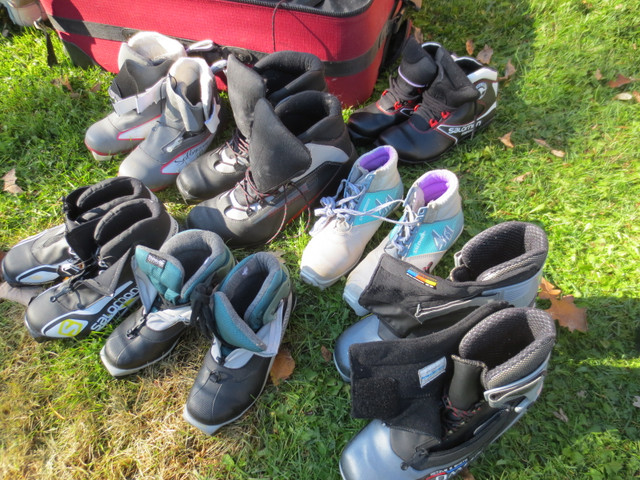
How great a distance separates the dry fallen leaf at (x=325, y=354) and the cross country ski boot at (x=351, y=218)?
280 mm

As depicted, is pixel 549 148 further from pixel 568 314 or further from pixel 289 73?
pixel 289 73

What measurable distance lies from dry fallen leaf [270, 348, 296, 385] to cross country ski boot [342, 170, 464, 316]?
350mm

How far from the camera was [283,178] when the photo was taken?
1800 millimetres

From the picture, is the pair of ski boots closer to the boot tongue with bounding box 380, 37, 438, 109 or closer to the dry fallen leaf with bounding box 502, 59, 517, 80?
the boot tongue with bounding box 380, 37, 438, 109

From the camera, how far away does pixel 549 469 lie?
151 centimetres

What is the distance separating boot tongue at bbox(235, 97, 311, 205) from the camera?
1.65m

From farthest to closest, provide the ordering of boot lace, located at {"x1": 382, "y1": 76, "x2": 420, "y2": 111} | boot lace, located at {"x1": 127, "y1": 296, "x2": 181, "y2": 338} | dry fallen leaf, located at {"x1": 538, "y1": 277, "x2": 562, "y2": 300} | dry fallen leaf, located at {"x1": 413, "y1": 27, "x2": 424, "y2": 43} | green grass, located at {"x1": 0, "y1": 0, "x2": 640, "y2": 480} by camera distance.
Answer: dry fallen leaf, located at {"x1": 413, "y1": 27, "x2": 424, "y2": 43} < boot lace, located at {"x1": 382, "y1": 76, "x2": 420, "y2": 111} < dry fallen leaf, located at {"x1": 538, "y1": 277, "x2": 562, "y2": 300} < boot lace, located at {"x1": 127, "y1": 296, "x2": 181, "y2": 338} < green grass, located at {"x1": 0, "y1": 0, "x2": 640, "y2": 480}

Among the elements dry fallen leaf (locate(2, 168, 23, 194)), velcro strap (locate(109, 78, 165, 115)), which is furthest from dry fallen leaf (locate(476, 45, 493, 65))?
dry fallen leaf (locate(2, 168, 23, 194))

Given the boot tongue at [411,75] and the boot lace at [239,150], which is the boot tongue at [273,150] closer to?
the boot lace at [239,150]

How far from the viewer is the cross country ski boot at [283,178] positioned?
1787mm

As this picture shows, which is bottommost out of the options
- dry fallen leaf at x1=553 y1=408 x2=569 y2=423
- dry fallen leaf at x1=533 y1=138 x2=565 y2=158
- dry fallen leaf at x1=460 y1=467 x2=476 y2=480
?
dry fallen leaf at x1=460 y1=467 x2=476 y2=480

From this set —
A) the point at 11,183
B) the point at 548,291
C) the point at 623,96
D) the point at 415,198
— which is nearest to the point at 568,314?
the point at 548,291

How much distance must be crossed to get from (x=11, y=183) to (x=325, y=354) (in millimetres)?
2117

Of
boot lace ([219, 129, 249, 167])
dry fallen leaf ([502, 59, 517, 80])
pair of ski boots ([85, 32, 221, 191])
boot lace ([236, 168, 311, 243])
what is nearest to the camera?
boot lace ([236, 168, 311, 243])
